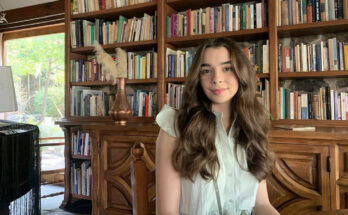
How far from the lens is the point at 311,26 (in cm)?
206

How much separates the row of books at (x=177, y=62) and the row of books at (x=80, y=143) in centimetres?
108

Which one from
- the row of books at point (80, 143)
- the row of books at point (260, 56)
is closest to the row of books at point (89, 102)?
the row of books at point (80, 143)

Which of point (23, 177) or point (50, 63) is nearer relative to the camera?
point (23, 177)

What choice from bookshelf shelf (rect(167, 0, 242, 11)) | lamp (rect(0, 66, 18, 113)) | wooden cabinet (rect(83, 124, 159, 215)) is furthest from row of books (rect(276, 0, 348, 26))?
lamp (rect(0, 66, 18, 113))

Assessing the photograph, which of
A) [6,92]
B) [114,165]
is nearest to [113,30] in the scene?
[6,92]

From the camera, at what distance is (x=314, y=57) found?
2092 millimetres

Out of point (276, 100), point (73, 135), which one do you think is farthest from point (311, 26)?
point (73, 135)

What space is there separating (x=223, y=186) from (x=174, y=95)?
59.8 inches

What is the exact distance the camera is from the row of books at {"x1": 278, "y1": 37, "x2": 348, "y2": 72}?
203cm

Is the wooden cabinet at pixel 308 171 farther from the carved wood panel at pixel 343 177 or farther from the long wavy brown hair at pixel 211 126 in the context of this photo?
the long wavy brown hair at pixel 211 126

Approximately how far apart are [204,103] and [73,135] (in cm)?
225

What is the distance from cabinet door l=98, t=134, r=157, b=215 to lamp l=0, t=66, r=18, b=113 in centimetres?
66

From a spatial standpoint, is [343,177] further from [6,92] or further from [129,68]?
[6,92]

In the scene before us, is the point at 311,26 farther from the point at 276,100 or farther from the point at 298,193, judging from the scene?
the point at 298,193
